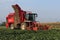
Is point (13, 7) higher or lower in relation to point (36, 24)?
higher

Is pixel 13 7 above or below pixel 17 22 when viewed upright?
above

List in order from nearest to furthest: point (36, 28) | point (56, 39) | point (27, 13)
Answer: point (56, 39) < point (36, 28) < point (27, 13)

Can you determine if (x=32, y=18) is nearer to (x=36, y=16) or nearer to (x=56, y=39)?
(x=36, y=16)

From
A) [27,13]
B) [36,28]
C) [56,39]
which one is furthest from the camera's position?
[27,13]

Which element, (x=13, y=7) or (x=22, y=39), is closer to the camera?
(x=22, y=39)

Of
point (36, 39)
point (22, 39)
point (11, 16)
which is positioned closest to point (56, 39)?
point (36, 39)

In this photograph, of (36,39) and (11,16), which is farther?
(11,16)

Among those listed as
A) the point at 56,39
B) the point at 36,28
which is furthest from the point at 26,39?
the point at 36,28

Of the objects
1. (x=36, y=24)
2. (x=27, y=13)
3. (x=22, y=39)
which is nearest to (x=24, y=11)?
(x=27, y=13)

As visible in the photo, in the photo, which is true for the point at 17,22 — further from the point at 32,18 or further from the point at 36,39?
the point at 36,39

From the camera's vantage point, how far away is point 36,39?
49.5 feet

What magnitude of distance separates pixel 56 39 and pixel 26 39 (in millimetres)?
1907

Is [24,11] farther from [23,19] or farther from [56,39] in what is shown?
[56,39]

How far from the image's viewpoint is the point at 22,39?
50.8ft
